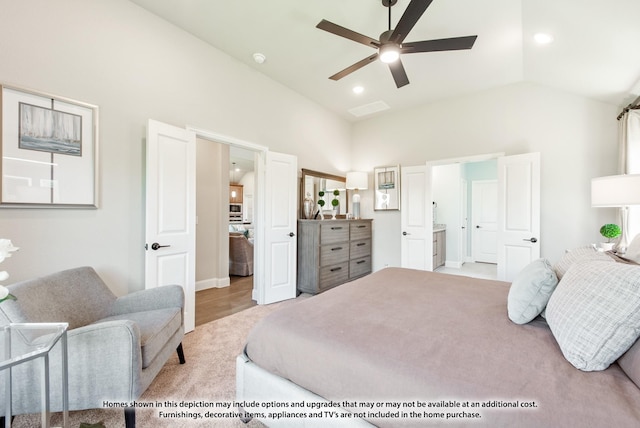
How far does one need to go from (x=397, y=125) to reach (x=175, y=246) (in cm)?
392

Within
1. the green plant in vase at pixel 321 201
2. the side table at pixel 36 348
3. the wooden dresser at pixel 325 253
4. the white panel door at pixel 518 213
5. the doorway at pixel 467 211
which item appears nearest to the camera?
the side table at pixel 36 348

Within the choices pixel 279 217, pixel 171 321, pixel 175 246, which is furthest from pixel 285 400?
pixel 279 217

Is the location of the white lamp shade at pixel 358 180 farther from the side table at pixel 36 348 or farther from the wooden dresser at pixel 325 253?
the side table at pixel 36 348

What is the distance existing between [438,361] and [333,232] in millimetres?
3005

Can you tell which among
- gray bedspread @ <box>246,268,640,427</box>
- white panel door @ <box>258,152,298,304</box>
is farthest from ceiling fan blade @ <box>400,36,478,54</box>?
white panel door @ <box>258,152,298,304</box>

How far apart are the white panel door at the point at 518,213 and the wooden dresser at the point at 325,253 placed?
2.06m

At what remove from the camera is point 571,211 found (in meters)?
3.30

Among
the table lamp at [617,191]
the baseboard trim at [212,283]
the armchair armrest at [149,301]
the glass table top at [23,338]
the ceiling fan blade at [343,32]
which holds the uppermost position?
the ceiling fan blade at [343,32]

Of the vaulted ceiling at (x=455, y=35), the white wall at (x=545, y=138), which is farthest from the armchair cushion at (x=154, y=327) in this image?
the white wall at (x=545, y=138)

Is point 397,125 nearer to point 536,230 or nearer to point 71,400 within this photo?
point 536,230

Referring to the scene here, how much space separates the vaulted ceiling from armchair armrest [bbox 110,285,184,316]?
8.20ft

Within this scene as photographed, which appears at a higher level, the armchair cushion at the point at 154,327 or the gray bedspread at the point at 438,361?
the gray bedspread at the point at 438,361

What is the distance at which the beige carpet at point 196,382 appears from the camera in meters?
1.48

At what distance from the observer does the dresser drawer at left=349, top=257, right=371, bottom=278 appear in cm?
434
